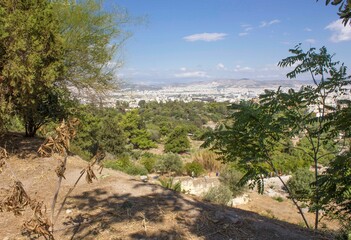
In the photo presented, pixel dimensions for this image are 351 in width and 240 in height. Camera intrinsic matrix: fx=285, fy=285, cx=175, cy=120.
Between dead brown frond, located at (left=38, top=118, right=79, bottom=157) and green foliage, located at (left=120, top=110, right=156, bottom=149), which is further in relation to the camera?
green foliage, located at (left=120, top=110, right=156, bottom=149)

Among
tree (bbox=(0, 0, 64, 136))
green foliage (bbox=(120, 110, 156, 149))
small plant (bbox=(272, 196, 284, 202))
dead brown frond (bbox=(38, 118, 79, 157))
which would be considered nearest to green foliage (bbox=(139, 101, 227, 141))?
green foliage (bbox=(120, 110, 156, 149))

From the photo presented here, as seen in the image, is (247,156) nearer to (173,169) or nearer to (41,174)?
(41,174)

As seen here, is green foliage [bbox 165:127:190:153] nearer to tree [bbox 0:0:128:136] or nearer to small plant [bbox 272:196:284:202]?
small plant [bbox 272:196:284:202]

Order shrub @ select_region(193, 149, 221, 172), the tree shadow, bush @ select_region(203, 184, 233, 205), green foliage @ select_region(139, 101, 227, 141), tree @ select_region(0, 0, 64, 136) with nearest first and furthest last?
the tree shadow → tree @ select_region(0, 0, 64, 136) → bush @ select_region(203, 184, 233, 205) → shrub @ select_region(193, 149, 221, 172) → green foliage @ select_region(139, 101, 227, 141)

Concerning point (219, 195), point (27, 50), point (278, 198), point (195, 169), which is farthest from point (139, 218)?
point (195, 169)

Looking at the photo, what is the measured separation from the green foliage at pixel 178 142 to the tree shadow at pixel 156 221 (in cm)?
3427

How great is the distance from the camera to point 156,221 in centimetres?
359

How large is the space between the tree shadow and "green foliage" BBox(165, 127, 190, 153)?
34.3m

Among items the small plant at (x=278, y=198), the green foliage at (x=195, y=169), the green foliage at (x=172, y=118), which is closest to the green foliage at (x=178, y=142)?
the green foliage at (x=172, y=118)

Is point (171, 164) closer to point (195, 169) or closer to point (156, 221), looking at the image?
point (195, 169)

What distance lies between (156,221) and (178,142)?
1392 inches

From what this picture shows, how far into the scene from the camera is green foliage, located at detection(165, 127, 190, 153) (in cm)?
3872

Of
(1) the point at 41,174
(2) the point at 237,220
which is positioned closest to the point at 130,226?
(2) the point at 237,220

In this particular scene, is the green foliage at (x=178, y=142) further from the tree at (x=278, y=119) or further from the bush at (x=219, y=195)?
the tree at (x=278, y=119)
